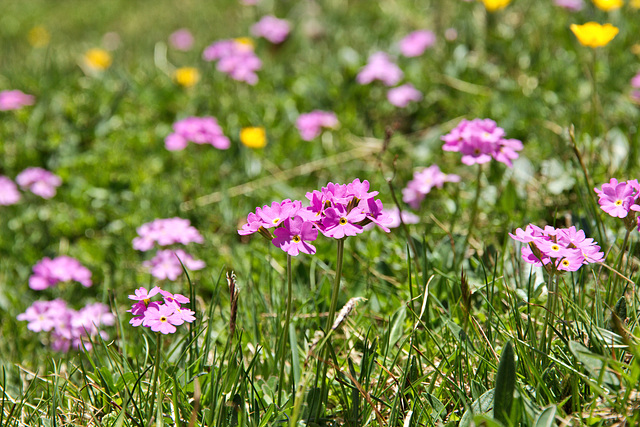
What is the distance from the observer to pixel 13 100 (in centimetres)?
409

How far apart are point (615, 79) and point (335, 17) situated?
3087mm

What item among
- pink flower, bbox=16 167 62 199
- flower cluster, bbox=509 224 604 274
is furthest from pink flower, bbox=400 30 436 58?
flower cluster, bbox=509 224 604 274

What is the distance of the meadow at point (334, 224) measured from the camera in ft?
5.13

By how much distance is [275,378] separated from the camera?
5.81 ft

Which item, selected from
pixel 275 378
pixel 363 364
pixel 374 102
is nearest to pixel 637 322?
pixel 363 364

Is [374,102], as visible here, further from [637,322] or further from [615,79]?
[637,322]

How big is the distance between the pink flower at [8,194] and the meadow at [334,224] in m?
0.02

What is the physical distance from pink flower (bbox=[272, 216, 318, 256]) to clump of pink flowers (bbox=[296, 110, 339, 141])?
7.67ft

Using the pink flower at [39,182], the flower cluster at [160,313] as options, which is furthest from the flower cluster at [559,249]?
the pink flower at [39,182]

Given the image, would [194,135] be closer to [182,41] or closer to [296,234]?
[296,234]

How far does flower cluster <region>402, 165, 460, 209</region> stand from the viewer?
261 centimetres

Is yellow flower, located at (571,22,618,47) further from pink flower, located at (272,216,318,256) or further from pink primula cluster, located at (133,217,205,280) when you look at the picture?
pink primula cluster, located at (133,217,205,280)

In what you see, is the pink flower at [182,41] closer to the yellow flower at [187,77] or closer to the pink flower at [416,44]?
the yellow flower at [187,77]

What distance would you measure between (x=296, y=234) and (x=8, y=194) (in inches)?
105
